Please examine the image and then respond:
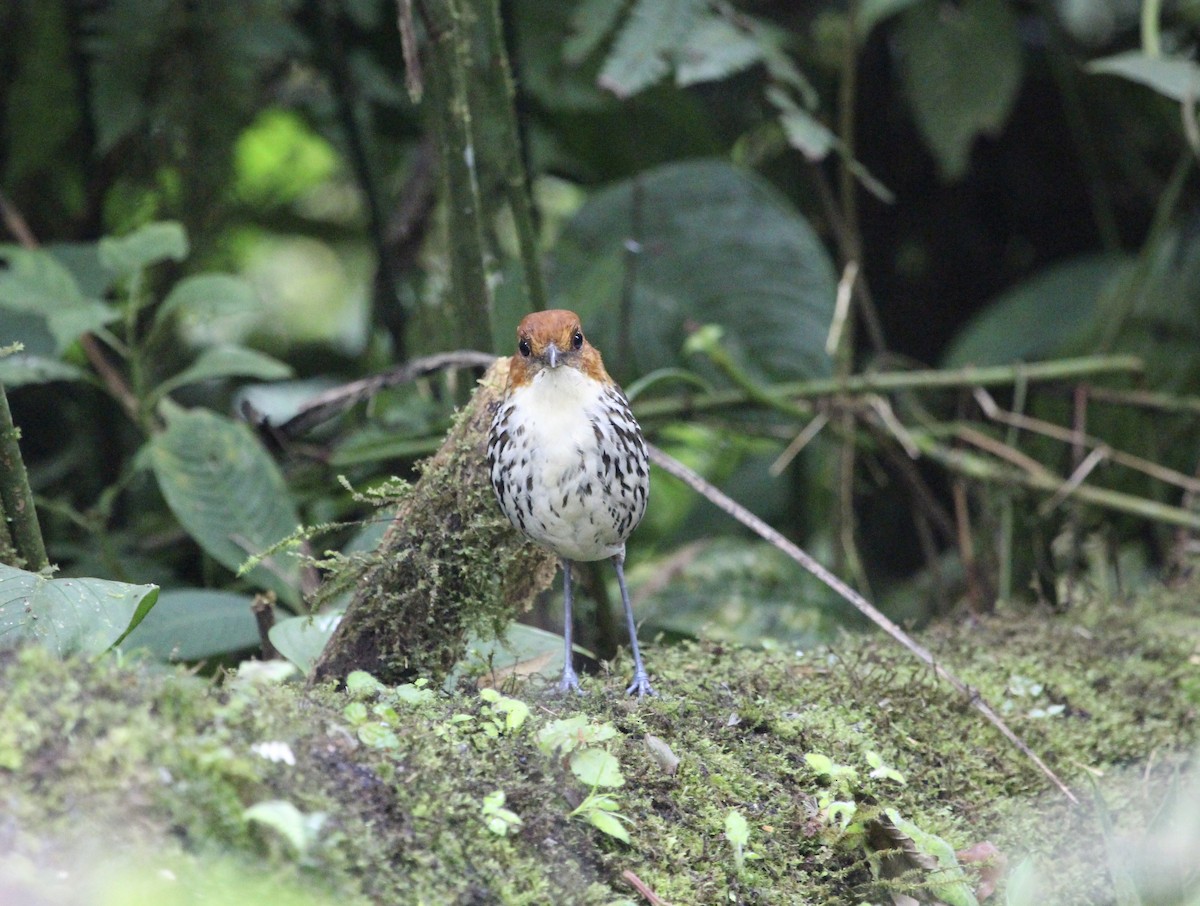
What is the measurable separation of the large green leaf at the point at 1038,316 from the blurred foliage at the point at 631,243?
19 mm

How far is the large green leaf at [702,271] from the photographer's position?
461 centimetres

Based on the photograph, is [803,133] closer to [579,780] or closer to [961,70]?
[961,70]

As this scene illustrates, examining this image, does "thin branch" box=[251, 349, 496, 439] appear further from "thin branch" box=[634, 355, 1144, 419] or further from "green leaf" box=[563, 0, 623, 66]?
"green leaf" box=[563, 0, 623, 66]

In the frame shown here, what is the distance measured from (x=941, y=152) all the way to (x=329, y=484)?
9.48ft

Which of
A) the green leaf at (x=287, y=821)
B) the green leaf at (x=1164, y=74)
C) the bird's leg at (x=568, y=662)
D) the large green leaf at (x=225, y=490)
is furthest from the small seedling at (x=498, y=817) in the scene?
the green leaf at (x=1164, y=74)

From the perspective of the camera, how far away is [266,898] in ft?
4.46

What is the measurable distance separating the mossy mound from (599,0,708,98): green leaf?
171cm

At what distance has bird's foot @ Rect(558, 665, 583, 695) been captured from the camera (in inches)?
101

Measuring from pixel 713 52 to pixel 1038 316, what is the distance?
2487mm

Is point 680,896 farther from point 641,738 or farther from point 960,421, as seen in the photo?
point 960,421

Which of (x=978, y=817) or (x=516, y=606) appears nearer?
(x=978, y=817)

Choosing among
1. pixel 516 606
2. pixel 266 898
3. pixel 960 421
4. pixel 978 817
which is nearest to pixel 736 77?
pixel 960 421

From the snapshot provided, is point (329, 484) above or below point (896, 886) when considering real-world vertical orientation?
above

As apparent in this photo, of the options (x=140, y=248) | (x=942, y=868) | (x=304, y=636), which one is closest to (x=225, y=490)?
(x=140, y=248)
